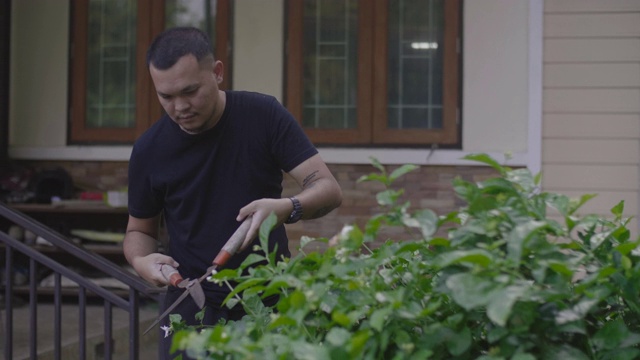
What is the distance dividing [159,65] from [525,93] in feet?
14.9

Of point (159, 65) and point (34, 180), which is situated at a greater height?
point (159, 65)

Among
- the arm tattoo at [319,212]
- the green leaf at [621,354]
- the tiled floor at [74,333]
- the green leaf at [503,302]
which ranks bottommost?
the tiled floor at [74,333]

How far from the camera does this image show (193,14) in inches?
309

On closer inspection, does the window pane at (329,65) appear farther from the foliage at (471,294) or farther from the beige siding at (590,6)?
the foliage at (471,294)

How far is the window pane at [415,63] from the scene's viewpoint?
7582 millimetres

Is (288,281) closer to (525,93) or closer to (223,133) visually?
(223,133)

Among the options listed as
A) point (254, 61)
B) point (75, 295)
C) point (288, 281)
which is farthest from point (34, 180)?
point (288, 281)

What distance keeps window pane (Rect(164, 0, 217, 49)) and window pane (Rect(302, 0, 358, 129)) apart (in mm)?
721

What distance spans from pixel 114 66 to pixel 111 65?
28 mm

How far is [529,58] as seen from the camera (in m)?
7.34

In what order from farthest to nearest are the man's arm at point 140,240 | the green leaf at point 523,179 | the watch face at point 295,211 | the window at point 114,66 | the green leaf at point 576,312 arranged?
1. the window at point 114,66
2. the man's arm at point 140,240
3. the watch face at point 295,211
4. the green leaf at point 523,179
5. the green leaf at point 576,312

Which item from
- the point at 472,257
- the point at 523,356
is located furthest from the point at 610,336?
the point at 472,257

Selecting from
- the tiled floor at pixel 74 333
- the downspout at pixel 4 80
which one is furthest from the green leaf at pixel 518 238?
the downspout at pixel 4 80

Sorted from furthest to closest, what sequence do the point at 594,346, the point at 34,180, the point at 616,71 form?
the point at 34,180, the point at 616,71, the point at 594,346
